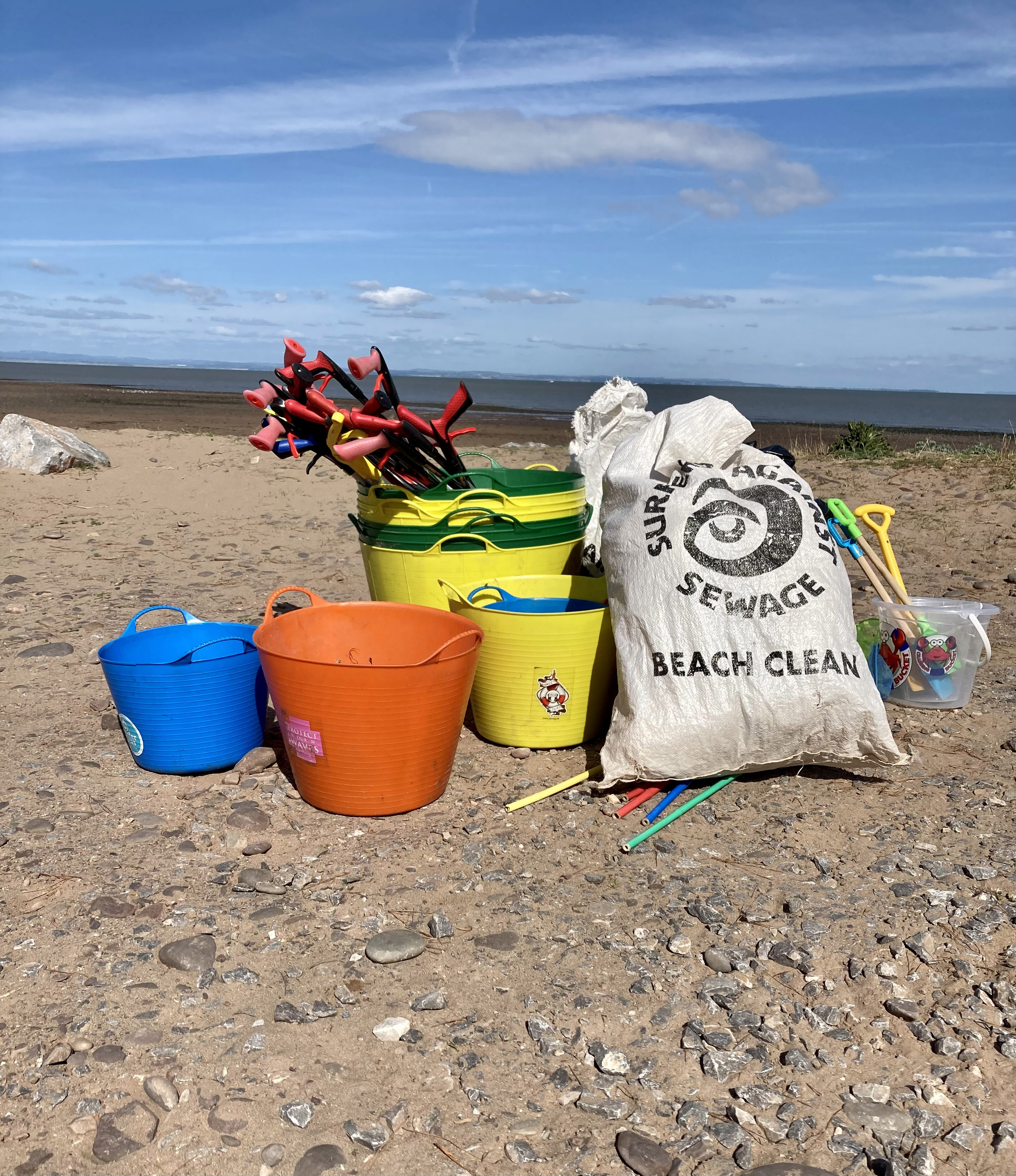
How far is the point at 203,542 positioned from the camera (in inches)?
245

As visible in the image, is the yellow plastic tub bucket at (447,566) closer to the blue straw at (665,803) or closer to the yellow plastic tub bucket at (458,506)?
the yellow plastic tub bucket at (458,506)

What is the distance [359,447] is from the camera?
3252mm

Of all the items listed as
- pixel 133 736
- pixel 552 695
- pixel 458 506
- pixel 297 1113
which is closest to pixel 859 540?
pixel 552 695

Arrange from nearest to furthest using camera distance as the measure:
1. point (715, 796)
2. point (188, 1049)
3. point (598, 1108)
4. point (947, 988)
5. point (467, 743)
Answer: point (598, 1108), point (188, 1049), point (947, 988), point (715, 796), point (467, 743)

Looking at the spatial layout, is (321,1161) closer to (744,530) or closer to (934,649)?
(744,530)

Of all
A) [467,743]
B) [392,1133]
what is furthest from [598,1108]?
[467,743]

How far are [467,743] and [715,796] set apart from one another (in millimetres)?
896

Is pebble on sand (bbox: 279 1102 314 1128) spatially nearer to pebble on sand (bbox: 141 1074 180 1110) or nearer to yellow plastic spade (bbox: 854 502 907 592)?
pebble on sand (bbox: 141 1074 180 1110)

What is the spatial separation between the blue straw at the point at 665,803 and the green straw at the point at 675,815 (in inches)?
0.6

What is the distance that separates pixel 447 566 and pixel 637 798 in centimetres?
107

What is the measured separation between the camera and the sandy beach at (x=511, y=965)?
165 cm

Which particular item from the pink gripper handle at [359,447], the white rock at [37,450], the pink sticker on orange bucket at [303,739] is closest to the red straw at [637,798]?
the pink sticker on orange bucket at [303,739]

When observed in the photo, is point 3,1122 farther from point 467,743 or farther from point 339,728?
point 467,743

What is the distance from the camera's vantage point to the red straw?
108 inches
